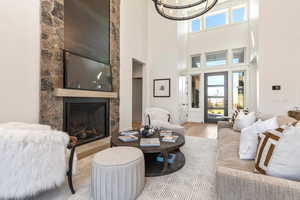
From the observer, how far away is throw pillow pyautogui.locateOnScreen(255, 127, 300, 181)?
1.00 m

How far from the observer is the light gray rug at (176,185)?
1.59m

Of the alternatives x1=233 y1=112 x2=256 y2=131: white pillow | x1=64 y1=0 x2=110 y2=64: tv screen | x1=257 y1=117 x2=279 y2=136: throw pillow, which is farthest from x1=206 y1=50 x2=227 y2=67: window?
x1=257 y1=117 x2=279 y2=136: throw pillow

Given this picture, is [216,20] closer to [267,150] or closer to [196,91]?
[196,91]

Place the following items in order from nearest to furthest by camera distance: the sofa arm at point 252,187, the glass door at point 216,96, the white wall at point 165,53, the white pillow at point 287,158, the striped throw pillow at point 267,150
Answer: the sofa arm at point 252,187, the white pillow at point 287,158, the striped throw pillow at point 267,150, the white wall at point 165,53, the glass door at point 216,96

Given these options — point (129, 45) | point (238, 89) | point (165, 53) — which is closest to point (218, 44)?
point (238, 89)

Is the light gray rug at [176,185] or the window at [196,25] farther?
the window at [196,25]

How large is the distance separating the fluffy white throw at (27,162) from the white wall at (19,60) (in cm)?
118

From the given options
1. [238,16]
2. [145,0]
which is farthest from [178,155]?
[238,16]

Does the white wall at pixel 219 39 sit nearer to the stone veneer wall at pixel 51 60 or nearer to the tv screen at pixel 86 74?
the tv screen at pixel 86 74

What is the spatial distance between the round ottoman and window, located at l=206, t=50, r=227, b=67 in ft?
20.0

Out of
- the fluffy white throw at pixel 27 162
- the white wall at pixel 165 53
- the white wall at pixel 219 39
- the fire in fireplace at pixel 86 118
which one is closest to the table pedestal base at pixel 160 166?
the fluffy white throw at pixel 27 162

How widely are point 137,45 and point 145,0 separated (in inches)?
80.2

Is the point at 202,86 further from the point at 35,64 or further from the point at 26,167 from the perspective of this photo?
the point at 26,167

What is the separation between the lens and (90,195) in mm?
1618
